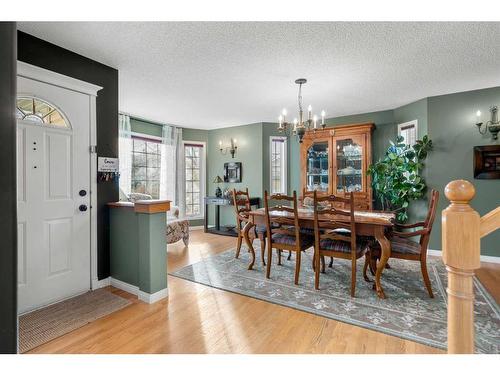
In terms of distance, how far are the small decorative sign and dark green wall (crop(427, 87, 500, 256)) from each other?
4241mm

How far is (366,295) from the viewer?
2414 millimetres

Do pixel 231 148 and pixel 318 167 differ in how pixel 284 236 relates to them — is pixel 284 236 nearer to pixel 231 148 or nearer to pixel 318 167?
pixel 318 167

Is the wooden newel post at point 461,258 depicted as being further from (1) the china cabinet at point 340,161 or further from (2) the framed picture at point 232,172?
(2) the framed picture at point 232,172

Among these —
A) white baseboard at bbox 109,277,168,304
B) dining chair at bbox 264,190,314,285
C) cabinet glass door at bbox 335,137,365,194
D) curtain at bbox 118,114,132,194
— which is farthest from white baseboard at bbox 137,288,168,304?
cabinet glass door at bbox 335,137,365,194

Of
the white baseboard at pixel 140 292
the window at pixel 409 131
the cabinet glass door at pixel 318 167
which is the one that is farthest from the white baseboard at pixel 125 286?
the window at pixel 409 131

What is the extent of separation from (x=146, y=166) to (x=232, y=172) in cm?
177

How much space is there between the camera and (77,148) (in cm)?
246

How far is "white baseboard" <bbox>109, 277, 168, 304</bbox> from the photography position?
2.32 meters

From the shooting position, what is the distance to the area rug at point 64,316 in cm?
180

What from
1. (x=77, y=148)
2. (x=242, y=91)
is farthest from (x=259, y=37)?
(x=77, y=148)

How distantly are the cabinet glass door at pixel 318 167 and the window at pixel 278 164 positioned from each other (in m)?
0.69

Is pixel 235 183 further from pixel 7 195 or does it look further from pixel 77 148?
pixel 7 195
